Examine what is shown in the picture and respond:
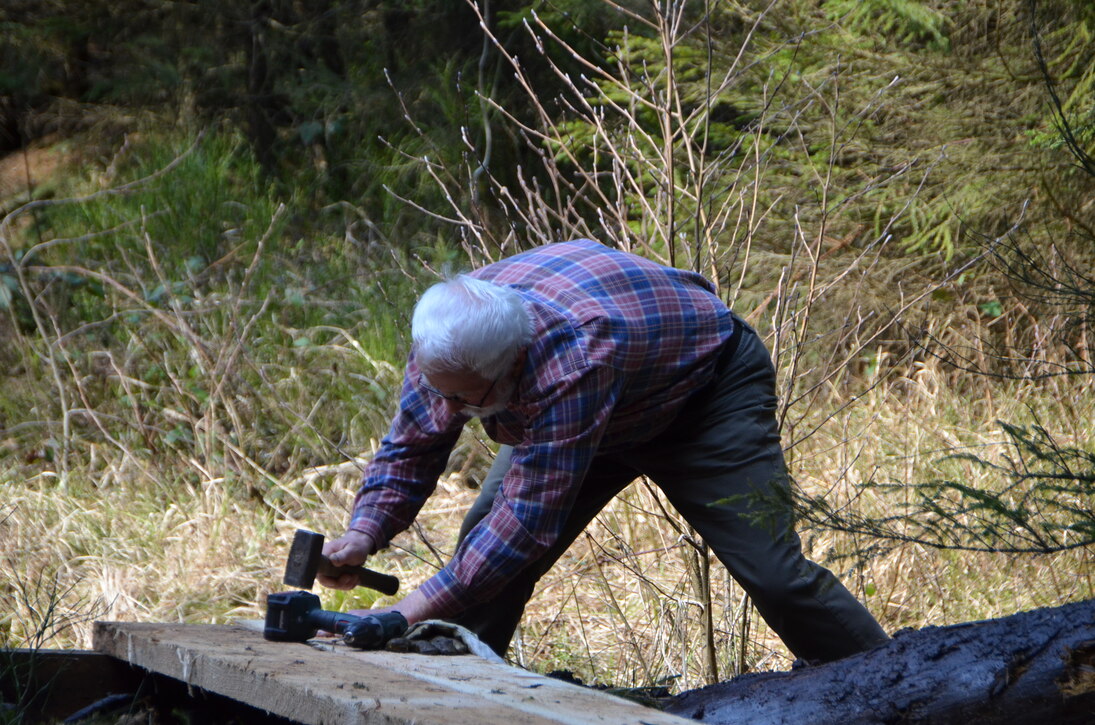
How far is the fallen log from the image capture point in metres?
2.06

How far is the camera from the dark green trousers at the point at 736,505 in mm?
2986

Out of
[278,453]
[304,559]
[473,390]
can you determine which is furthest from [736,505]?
[278,453]

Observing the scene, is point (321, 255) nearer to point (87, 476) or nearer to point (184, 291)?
point (184, 291)

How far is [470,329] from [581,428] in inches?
14.0

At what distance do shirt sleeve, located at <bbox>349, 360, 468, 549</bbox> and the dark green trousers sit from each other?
0.27m

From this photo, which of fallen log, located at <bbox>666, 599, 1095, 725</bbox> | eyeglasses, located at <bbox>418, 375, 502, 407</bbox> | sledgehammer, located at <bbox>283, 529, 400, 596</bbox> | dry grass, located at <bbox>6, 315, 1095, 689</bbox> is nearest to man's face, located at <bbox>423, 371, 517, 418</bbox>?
eyeglasses, located at <bbox>418, 375, 502, 407</bbox>

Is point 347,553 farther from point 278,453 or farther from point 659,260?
point 278,453

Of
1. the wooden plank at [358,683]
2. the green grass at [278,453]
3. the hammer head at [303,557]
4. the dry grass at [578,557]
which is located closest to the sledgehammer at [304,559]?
the hammer head at [303,557]

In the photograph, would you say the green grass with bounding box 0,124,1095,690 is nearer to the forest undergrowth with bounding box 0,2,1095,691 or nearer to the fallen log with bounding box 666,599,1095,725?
the forest undergrowth with bounding box 0,2,1095,691

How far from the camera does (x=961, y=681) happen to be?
2.13 m

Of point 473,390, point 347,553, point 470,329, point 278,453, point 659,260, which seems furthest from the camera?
point 278,453

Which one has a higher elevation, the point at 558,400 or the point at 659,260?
the point at 659,260

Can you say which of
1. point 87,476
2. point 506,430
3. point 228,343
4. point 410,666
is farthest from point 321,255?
point 410,666

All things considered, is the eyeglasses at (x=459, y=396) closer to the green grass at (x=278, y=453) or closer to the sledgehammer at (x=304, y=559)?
the sledgehammer at (x=304, y=559)
